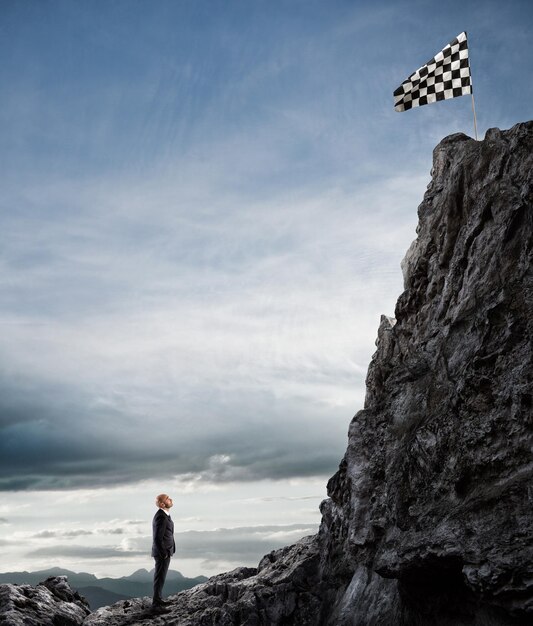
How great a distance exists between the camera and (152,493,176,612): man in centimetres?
3141

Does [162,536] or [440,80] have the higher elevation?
[440,80]

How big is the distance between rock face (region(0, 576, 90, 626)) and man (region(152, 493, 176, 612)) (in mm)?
5168

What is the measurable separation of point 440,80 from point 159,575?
30.9 metres

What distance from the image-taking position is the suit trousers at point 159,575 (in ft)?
104

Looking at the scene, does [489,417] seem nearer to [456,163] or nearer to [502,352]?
[502,352]

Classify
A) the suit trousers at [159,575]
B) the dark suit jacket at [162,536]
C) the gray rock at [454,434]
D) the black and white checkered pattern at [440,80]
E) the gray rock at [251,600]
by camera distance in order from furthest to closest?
1. the black and white checkered pattern at [440,80]
2. the suit trousers at [159,575]
3. the dark suit jacket at [162,536]
4. the gray rock at [251,600]
5. the gray rock at [454,434]

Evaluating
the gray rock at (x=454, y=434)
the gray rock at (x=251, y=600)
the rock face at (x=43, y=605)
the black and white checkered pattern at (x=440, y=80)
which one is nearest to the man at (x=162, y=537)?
the gray rock at (x=251, y=600)

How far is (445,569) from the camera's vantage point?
2159 centimetres

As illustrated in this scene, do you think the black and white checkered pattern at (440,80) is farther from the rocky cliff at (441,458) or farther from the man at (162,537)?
the man at (162,537)

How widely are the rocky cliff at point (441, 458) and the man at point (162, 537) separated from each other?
271cm

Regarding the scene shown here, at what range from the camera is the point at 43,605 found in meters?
31.6

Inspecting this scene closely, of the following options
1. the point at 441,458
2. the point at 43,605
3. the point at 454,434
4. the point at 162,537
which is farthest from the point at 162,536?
the point at 454,434

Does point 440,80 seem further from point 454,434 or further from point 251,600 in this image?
point 251,600

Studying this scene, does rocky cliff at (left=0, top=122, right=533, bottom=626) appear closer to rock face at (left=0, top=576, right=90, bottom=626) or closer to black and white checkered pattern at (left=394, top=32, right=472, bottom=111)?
rock face at (left=0, top=576, right=90, bottom=626)
